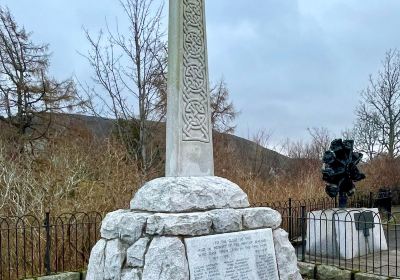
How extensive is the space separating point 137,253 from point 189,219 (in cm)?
49

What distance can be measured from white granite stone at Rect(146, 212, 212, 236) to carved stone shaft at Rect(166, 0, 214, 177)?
1.71 feet

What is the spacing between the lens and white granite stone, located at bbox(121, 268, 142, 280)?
10.7ft

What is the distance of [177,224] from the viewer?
3.25 m

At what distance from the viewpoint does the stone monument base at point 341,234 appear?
710cm

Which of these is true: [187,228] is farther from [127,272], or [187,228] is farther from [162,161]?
[162,161]

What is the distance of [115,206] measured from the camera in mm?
7156

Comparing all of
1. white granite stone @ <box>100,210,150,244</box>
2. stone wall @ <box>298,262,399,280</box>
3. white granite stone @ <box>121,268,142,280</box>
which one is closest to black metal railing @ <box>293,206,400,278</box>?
stone wall @ <box>298,262,399,280</box>

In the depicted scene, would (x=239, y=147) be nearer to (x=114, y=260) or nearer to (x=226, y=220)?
(x=226, y=220)

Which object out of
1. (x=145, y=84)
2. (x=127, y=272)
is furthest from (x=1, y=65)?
(x=127, y=272)

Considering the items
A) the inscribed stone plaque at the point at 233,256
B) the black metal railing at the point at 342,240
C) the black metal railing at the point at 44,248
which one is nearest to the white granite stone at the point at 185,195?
the inscribed stone plaque at the point at 233,256

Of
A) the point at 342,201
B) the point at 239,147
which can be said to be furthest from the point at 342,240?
the point at 239,147

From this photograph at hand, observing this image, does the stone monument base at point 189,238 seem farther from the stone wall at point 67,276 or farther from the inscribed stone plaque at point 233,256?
the stone wall at point 67,276

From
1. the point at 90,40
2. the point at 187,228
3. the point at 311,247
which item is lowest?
the point at 311,247

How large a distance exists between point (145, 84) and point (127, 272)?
8096 mm
